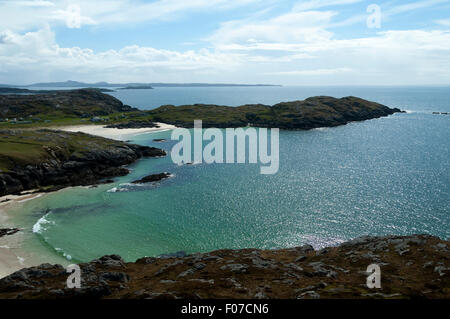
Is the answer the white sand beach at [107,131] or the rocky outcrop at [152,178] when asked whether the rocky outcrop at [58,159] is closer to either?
the rocky outcrop at [152,178]

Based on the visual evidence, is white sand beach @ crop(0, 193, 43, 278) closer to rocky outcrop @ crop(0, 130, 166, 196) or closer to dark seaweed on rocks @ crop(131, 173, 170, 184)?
rocky outcrop @ crop(0, 130, 166, 196)

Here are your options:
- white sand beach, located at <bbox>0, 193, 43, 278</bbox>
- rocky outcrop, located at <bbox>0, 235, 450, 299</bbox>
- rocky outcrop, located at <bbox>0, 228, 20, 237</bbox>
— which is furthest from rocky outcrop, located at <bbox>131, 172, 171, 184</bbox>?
rocky outcrop, located at <bbox>0, 235, 450, 299</bbox>

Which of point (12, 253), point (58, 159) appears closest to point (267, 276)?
point (12, 253)

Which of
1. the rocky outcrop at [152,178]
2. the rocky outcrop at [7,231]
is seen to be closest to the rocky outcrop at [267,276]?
the rocky outcrop at [7,231]

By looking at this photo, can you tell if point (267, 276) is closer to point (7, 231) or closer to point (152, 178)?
point (7, 231)
